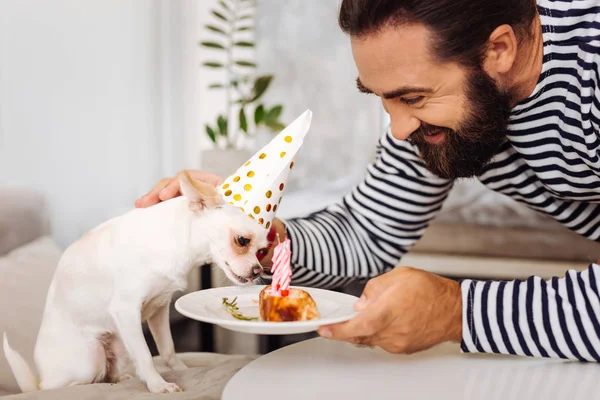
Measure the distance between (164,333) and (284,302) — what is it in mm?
280

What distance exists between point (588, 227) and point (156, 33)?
2080 millimetres

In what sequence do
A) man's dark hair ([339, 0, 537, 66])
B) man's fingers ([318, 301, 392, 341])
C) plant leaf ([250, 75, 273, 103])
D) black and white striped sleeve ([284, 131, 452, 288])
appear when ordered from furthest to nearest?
1. plant leaf ([250, 75, 273, 103])
2. black and white striped sleeve ([284, 131, 452, 288])
3. man's dark hair ([339, 0, 537, 66])
4. man's fingers ([318, 301, 392, 341])

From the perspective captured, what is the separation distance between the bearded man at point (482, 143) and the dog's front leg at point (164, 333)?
185 mm

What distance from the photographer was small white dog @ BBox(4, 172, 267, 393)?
906 mm

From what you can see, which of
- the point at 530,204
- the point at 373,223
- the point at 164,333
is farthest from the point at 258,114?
the point at 164,333

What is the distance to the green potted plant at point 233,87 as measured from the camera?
2498 millimetres

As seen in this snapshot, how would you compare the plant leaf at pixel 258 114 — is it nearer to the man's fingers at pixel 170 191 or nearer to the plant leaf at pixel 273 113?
the plant leaf at pixel 273 113

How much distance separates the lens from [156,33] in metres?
2.85

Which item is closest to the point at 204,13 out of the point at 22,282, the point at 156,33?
the point at 156,33

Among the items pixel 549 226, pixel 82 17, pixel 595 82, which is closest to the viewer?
pixel 595 82

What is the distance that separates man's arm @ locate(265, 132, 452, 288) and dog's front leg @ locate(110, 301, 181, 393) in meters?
0.49

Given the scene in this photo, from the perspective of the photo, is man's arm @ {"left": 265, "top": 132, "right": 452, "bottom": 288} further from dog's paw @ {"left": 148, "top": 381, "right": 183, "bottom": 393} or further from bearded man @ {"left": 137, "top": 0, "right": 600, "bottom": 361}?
dog's paw @ {"left": 148, "top": 381, "right": 183, "bottom": 393}

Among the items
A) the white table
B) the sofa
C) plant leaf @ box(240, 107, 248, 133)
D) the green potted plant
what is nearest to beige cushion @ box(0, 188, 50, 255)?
the sofa

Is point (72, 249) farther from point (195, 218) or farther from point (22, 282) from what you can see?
point (22, 282)
